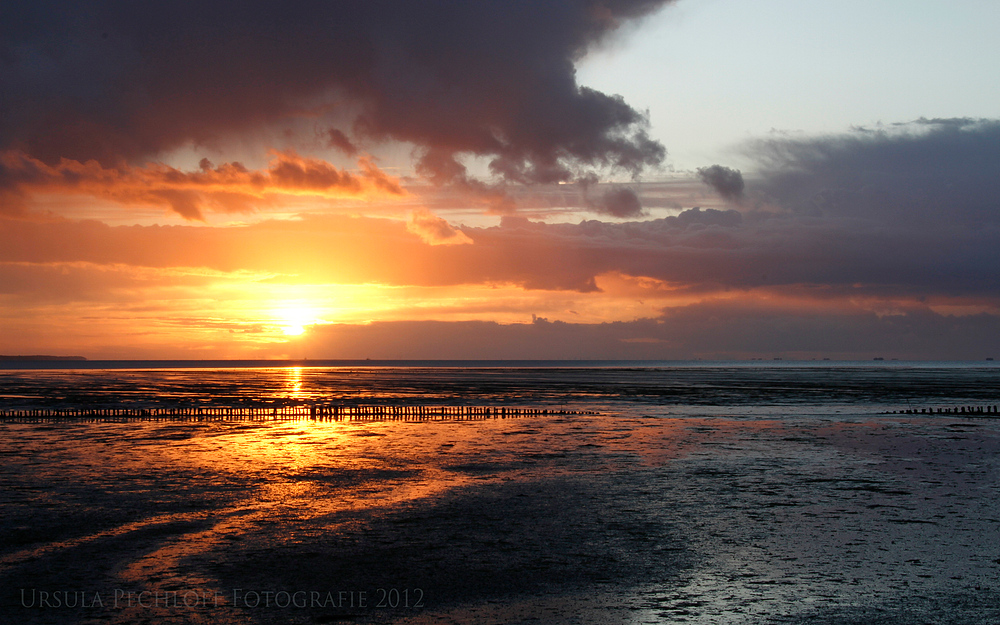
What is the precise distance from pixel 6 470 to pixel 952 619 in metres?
28.3

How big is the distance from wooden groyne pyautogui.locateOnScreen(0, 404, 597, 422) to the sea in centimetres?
1382

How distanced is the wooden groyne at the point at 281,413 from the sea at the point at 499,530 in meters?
13.8

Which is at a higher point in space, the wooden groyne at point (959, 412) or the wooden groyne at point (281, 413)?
the wooden groyne at point (281, 413)

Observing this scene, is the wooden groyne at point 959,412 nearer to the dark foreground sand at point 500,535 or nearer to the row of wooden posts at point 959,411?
the row of wooden posts at point 959,411

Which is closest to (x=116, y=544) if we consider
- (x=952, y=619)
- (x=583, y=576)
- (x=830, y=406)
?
(x=583, y=576)

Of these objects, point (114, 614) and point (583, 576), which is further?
point (583, 576)

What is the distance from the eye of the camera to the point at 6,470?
2547 cm

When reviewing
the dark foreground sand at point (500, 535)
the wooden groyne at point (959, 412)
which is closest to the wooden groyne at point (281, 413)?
the dark foreground sand at point (500, 535)

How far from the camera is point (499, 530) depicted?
17047 millimetres

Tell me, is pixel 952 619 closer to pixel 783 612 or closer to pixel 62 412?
pixel 783 612

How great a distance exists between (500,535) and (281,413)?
39.3m

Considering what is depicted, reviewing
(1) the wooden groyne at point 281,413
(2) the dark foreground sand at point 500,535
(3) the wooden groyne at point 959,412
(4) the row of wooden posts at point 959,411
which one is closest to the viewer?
(2) the dark foreground sand at point 500,535

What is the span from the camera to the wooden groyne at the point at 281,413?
159 ft

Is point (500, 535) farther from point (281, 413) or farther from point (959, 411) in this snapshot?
point (959, 411)
